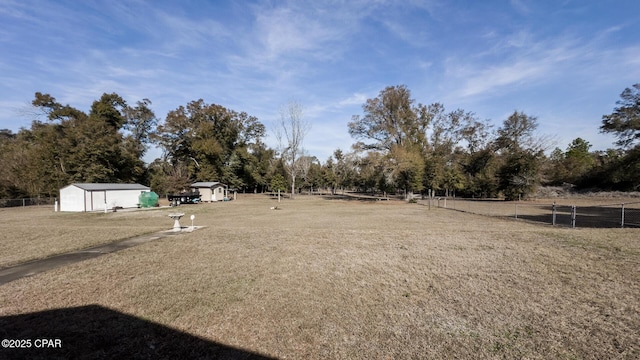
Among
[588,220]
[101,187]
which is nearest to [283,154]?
[101,187]

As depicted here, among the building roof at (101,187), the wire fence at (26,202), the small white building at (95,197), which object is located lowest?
the wire fence at (26,202)

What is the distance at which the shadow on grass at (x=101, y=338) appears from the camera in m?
3.37

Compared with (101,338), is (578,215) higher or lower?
lower

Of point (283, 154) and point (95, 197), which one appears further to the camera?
point (283, 154)

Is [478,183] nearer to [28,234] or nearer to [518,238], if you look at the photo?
[518,238]

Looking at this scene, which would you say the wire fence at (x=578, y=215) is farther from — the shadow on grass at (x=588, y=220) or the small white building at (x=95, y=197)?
the small white building at (x=95, y=197)

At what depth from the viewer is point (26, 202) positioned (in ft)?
108

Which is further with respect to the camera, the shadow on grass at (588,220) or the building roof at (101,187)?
the building roof at (101,187)

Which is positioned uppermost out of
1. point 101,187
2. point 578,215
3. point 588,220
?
point 101,187

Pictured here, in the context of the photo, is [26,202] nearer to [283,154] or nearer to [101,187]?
[101,187]

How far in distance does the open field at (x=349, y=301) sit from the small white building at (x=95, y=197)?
20.8 m

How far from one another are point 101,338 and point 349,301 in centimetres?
370

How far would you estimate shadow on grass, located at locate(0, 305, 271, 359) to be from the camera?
337 cm

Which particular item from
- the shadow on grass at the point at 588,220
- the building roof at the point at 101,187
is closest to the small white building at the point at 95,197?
the building roof at the point at 101,187
